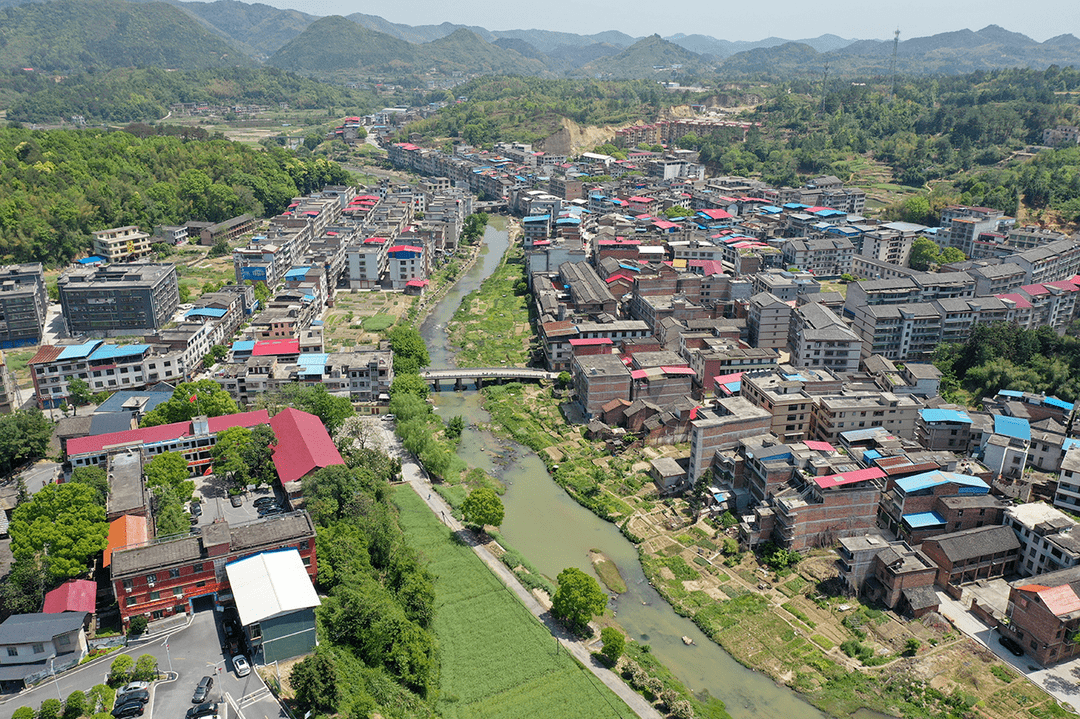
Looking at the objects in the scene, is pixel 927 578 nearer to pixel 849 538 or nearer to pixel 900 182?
pixel 849 538

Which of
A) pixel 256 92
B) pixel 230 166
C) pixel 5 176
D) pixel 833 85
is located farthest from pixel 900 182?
pixel 256 92

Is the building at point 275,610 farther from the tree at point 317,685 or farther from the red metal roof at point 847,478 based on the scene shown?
the red metal roof at point 847,478

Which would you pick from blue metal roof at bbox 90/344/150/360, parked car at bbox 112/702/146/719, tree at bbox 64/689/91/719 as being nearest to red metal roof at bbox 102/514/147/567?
tree at bbox 64/689/91/719

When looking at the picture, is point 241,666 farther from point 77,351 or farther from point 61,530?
point 77,351

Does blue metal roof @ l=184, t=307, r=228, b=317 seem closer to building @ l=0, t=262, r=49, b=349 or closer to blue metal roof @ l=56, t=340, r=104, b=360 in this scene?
blue metal roof @ l=56, t=340, r=104, b=360

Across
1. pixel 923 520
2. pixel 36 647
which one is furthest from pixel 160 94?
pixel 923 520
